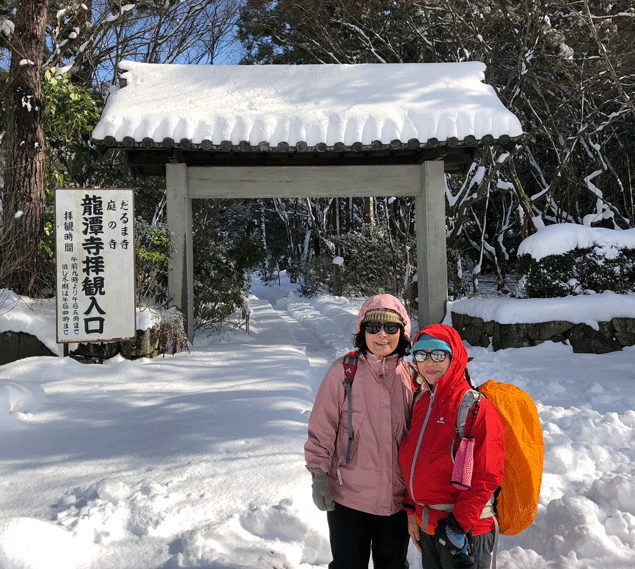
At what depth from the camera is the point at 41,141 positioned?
7.61 meters

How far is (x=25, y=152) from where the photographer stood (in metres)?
7.46

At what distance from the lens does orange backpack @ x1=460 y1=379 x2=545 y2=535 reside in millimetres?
1902

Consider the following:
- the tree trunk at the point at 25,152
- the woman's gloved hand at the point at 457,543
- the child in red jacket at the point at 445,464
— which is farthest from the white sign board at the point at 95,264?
the woman's gloved hand at the point at 457,543

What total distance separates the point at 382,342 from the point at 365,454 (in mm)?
452

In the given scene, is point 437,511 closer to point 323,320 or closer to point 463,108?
point 463,108

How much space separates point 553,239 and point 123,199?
21.2 feet

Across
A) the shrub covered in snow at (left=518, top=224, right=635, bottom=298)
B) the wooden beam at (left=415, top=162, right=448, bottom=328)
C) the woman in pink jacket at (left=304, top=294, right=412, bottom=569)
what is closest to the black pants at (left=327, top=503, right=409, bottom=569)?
the woman in pink jacket at (left=304, top=294, right=412, bottom=569)

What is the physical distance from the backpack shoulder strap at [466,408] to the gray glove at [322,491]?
0.54 metres

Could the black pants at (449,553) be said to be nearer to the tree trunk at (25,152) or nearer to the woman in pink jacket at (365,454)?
the woman in pink jacket at (365,454)

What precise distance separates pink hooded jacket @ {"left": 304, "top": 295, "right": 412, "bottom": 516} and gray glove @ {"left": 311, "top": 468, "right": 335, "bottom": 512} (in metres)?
0.03

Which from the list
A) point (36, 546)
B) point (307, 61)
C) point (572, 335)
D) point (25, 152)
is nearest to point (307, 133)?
point (25, 152)

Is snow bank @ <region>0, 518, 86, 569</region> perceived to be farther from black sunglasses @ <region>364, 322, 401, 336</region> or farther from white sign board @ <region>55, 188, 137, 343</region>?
white sign board @ <region>55, 188, 137, 343</region>

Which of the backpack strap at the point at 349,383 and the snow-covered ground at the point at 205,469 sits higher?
the backpack strap at the point at 349,383

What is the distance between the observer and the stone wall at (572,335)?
7.63 m
